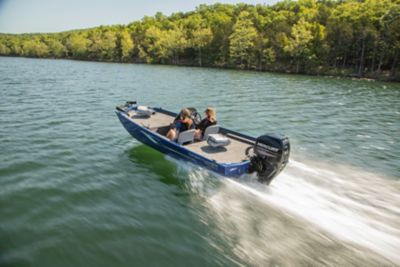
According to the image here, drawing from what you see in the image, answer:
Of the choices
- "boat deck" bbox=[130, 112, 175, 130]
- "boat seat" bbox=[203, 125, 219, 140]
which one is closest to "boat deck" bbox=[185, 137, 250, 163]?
"boat seat" bbox=[203, 125, 219, 140]

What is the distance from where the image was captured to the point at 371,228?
250 inches

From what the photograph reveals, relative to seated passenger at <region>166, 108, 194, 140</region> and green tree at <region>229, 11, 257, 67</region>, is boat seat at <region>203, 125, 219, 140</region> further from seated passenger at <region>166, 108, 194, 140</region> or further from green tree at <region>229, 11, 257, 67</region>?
green tree at <region>229, 11, 257, 67</region>

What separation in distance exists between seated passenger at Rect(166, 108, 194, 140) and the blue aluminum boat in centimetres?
23

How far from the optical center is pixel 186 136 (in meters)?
9.42

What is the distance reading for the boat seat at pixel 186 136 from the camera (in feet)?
30.7

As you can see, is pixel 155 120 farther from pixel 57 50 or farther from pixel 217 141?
pixel 57 50

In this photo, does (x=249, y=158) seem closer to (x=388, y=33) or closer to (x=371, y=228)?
(x=371, y=228)

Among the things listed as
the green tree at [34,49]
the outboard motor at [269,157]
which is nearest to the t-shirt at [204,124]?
the outboard motor at [269,157]

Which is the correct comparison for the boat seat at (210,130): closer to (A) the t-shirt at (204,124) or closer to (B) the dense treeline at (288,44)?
(A) the t-shirt at (204,124)

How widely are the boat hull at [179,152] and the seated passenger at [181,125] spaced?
0.39 metres

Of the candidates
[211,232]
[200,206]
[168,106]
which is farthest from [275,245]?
[168,106]

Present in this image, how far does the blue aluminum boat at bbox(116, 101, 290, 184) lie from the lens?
771 cm

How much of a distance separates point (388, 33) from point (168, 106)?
46.2 meters

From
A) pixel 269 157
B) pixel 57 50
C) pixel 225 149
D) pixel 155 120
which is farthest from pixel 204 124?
pixel 57 50
